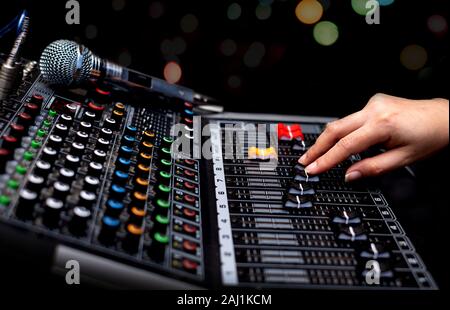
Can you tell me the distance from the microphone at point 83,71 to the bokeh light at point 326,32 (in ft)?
2.14

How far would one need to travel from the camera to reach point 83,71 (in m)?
1.35

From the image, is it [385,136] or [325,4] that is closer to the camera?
[385,136]

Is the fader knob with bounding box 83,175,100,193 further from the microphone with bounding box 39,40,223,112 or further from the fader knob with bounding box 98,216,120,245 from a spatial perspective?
the microphone with bounding box 39,40,223,112

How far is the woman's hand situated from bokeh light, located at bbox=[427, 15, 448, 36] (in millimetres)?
680

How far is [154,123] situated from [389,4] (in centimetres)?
110

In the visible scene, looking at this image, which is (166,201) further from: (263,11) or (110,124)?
(263,11)

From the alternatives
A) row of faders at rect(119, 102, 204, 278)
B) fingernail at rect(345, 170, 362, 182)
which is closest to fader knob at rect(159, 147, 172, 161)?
row of faders at rect(119, 102, 204, 278)

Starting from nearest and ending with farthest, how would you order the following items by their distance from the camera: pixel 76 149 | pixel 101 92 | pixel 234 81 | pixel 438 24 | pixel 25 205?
pixel 25 205 < pixel 76 149 < pixel 101 92 < pixel 438 24 < pixel 234 81

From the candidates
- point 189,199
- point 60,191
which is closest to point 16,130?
point 60,191

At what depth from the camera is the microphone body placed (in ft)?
4.20

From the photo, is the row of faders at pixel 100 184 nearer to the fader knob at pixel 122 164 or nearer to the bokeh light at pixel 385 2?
the fader knob at pixel 122 164

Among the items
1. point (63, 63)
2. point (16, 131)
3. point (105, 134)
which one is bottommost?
point (16, 131)

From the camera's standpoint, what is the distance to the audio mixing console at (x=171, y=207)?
0.85 meters

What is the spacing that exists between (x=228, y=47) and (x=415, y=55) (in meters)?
0.81
